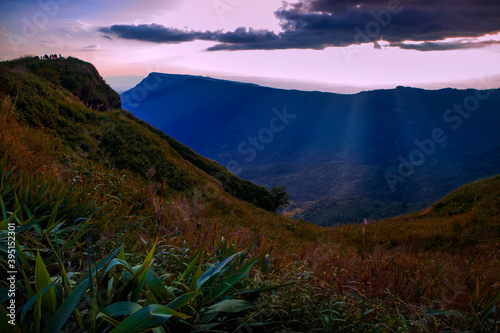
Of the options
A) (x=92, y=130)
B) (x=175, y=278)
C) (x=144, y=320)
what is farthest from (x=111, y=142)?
(x=144, y=320)

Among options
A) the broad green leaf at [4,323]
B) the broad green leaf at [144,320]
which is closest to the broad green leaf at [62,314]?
the broad green leaf at [4,323]

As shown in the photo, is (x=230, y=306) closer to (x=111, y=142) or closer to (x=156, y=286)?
(x=156, y=286)

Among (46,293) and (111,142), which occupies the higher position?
(111,142)

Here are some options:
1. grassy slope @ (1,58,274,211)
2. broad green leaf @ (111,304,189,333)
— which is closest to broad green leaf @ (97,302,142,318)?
broad green leaf @ (111,304,189,333)

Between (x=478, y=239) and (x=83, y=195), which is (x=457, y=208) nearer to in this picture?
(x=478, y=239)

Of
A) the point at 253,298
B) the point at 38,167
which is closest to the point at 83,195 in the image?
the point at 38,167

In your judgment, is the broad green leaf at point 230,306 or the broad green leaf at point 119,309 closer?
the broad green leaf at point 119,309

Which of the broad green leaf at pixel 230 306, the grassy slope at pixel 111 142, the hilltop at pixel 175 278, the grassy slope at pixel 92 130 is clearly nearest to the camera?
the hilltop at pixel 175 278

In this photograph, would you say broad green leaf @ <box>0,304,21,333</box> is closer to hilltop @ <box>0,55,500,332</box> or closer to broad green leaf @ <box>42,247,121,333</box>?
hilltop @ <box>0,55,500,332</box>

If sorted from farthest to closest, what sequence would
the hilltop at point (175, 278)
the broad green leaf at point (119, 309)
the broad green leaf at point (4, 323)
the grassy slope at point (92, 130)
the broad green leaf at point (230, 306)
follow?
the grassy slope at point (92, 130)
the broad green leaf at point (230, 306)
the hilltop at point (175, 278)
the broad green leaf at point (119, 309)
the broad green leaf at point (4, 323)

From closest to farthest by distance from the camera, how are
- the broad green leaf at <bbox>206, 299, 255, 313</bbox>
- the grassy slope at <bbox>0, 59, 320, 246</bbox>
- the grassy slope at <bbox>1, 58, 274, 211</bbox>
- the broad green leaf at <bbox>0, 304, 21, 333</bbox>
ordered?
the broad green leaf at <bbox>0, 304, 21, 333</bbox>
the broad green leaf at <bbox>206, 299, 255, 313</bbox>
the grassy slope at <bbox>0, 59, 320, 246</bbox>
the grassy slope at <bbox>1, 58, 274, 211</bbox>

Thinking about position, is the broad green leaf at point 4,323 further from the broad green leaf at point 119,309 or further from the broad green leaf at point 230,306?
the broad green leaf at point 230,306

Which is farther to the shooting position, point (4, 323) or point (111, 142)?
point (111, 142)

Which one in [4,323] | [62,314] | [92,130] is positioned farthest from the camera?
[92,130]
